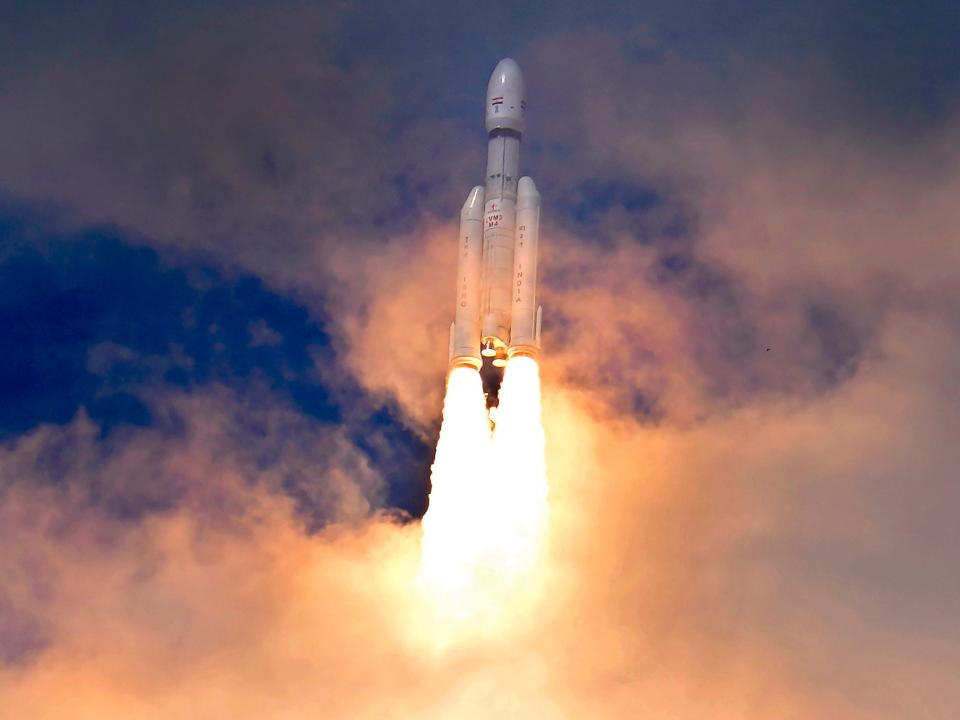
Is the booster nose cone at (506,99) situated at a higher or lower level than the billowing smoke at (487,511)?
higher

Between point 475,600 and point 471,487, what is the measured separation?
3118 mm

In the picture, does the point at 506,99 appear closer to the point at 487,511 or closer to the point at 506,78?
the point at 506,78

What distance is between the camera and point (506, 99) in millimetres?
47500

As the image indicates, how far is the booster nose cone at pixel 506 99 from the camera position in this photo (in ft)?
155

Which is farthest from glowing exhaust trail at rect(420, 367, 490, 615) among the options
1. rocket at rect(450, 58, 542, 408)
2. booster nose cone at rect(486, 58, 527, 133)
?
booster nose cone at rect(486, 58, 527, 133)

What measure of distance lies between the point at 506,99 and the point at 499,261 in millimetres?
5004

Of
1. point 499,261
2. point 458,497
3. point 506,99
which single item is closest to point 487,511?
point 458,497

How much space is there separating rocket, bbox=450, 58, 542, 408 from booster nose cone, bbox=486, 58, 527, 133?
28 millimetres

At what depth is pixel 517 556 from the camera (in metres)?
45.7

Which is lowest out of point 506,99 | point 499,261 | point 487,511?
point 487,511

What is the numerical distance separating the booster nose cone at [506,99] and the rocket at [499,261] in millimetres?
28

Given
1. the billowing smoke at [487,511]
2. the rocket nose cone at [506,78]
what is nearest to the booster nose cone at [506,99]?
the rocket nose cone at [506,78]

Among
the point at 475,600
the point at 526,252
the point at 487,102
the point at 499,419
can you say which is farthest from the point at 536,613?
the point at 487,102

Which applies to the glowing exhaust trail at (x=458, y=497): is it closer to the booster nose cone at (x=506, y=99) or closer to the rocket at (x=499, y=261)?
the rocket at (x=499, y=261)
